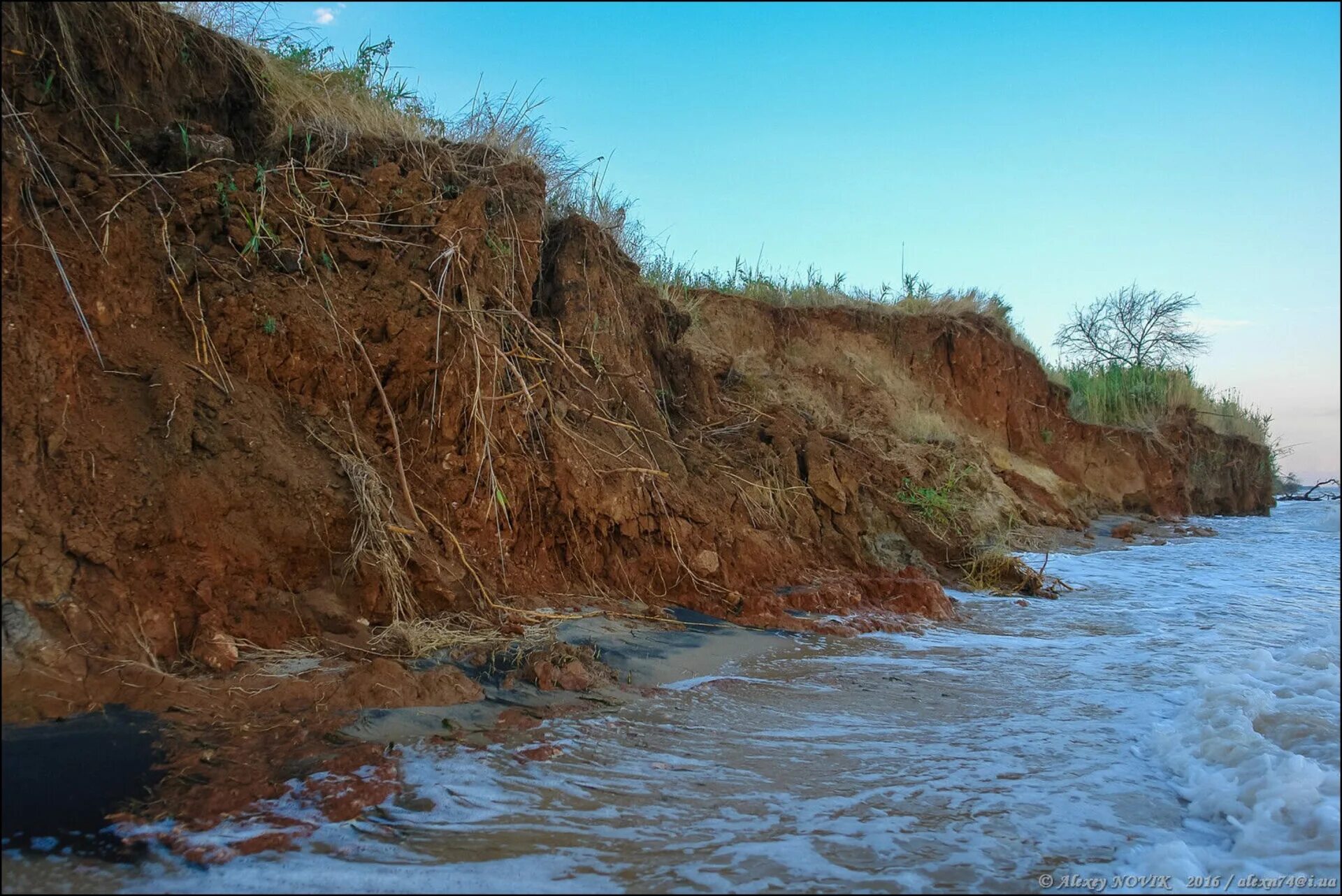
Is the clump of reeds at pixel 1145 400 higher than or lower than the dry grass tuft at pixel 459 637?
higher

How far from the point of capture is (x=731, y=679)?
169 inches

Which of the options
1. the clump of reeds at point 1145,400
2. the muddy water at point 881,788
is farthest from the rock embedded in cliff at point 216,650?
the clump of reeds at point 1145,400

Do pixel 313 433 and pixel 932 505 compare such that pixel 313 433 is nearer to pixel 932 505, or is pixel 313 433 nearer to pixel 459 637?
pixel 459 637

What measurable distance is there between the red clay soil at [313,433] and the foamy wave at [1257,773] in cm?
227

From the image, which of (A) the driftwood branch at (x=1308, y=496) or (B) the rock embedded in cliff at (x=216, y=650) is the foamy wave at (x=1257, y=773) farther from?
(A) the driftwood branch at (x=1308, y=496)

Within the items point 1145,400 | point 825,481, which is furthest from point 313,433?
point 1145,400

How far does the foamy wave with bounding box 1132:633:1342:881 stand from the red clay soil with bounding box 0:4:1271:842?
2.27 m

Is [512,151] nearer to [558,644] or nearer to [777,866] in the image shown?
[558,644]

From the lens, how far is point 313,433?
4.33 meters

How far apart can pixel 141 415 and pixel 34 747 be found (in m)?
1.60

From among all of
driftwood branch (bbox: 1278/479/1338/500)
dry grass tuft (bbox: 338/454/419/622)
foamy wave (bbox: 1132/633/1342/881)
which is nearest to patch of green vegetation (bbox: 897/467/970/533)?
foamy wave (bbox: 1132/633/1342/881)

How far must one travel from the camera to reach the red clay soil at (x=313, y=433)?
3.31 m

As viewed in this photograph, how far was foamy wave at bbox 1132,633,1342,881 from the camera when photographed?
2.53 m

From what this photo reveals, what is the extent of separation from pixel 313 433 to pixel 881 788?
3030 mm
